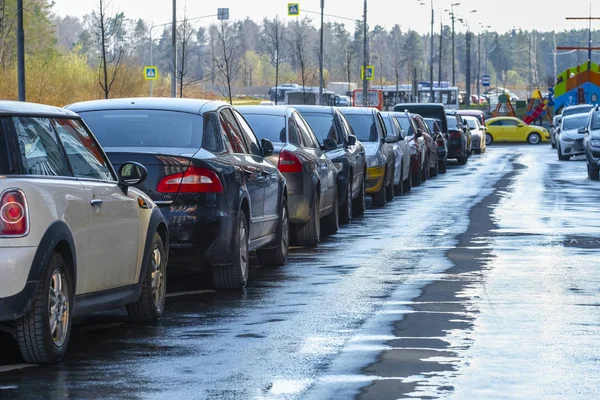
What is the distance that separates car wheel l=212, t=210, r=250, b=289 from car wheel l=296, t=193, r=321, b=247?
13.4 ft

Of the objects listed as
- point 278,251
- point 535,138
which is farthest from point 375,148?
point 535,138

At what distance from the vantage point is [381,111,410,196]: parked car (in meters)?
28.3

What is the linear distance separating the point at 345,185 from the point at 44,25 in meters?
111

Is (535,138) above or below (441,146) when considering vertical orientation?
below

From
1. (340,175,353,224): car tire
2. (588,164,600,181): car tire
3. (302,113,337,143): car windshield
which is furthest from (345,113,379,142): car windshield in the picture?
(588,164,600,181): car tire

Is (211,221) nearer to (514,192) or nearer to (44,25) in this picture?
(514,192)

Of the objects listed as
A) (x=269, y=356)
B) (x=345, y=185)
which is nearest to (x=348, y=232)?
(x=345, y=185)

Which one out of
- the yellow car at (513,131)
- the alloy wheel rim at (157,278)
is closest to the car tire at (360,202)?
the alloy wheel rim at (157,278)

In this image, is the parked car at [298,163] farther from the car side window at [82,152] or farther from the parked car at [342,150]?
the car side window at [82,152]

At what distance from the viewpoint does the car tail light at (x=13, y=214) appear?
7.98 m

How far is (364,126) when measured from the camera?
25.2m

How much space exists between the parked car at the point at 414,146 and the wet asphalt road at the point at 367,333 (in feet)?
46.4

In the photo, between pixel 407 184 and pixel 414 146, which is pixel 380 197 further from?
pixel 414 146

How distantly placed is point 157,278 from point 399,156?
59.7 ft
